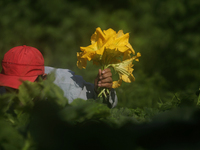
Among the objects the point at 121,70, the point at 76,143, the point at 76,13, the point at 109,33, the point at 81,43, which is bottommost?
the point at 76,143

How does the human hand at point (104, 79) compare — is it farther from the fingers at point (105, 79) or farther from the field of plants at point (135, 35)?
the field of plants at point (135, 35)

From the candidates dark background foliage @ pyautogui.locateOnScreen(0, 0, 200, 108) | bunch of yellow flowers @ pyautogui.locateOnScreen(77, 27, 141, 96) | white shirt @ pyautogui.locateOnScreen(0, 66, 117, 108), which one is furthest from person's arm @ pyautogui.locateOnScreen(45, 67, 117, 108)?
dark background foliage @ pyautogui.locateOnScreen(0, 0, 200, 108)

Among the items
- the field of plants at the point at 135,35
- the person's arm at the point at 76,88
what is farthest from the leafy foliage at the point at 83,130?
the person's arm at the point at 76,88

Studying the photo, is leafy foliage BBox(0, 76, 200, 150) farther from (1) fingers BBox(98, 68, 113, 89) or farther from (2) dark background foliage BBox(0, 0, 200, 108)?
(2) dark background foliage BBox(0, 0, 200, 108)

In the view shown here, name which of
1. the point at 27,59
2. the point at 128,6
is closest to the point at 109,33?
the point at 27,59

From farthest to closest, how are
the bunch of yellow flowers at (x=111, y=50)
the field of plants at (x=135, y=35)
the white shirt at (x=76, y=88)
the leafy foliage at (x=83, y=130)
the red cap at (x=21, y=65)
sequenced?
the field of plants at (x=135, y=35) < the white shirt at (x=76, y=88) < the red cap at (x=21, y=65) < the bunch of yellow flowers at (x=111, y=50) < the leafy foliage at (x=83, y=130)

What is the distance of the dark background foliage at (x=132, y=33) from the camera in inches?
109

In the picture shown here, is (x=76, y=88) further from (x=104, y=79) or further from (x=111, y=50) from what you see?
(x=111, y=50)

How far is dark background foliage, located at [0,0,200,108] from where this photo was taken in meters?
2.76

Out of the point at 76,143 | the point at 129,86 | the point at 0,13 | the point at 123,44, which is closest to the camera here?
the point at 76,143

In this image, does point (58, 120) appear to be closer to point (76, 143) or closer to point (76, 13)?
point (76, 143)

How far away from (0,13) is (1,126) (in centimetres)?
343

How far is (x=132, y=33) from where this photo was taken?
3078 millimetres

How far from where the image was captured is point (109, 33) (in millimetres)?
1334
